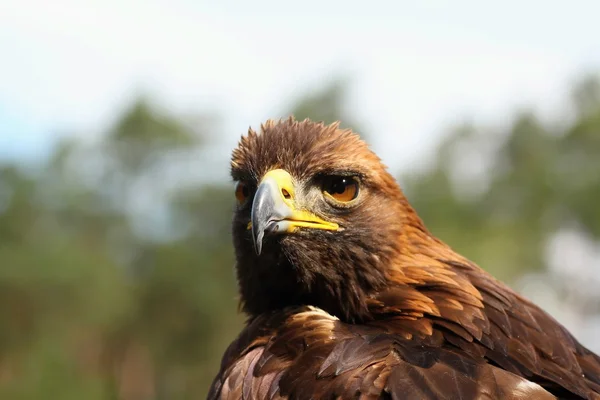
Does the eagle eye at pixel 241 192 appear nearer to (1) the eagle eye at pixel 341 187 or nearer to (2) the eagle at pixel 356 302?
(2) the eagle at pixel 356 302

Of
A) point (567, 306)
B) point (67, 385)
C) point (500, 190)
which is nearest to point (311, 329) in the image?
point (67, 385)

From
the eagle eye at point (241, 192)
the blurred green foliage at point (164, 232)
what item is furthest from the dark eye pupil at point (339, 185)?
the blurred green foliage at point (164, 232)

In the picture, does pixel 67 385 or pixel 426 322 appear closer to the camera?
pixel 426 322

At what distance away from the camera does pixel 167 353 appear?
32812 millimetres

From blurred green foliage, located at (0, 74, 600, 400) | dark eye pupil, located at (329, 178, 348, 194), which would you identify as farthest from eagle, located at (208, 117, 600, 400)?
blurred green foliage, located at (0, 74, 600, 400)

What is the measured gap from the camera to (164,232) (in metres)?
36.0

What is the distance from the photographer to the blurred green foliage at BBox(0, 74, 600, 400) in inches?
1165

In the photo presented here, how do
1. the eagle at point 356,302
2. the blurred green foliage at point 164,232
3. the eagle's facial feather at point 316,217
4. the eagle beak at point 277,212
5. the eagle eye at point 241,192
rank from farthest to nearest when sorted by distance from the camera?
the blurred green foliage at point 164,232
the eagle eye at point 241,192
the eagle's facial feather at point 316,217
the eagle beak at point 277,212
the eagle at point 356,302

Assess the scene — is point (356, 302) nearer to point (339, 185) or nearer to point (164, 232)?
point (339, 185)

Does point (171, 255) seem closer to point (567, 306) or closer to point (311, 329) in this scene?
point (567, 306)

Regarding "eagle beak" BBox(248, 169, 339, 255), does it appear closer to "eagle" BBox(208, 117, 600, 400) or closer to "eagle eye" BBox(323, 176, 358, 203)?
"eagle" BBox(208, 117, 600, 400)

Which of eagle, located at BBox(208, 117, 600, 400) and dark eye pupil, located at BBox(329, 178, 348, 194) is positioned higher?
dark eye pupil, located at BBox(329, 178, 348, 194)

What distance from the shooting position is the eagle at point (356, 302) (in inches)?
117

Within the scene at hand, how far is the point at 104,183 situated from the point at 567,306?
26214mm
